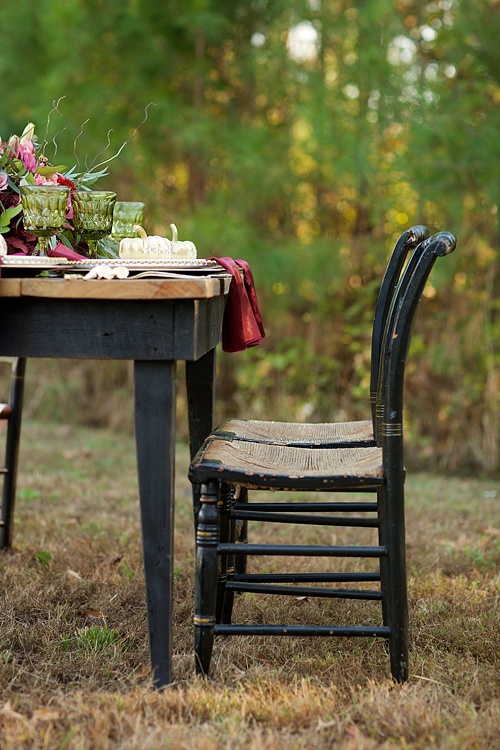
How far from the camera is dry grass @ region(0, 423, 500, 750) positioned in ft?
5.07

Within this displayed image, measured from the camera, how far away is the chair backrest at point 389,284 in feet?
6.88

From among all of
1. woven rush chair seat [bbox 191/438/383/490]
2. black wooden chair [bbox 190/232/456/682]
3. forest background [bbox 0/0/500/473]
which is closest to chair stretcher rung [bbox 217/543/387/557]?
Result: black wooden chair [bbox 190/232/456/682]

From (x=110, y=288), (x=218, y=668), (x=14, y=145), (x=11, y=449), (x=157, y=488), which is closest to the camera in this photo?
(x=110, y=288)

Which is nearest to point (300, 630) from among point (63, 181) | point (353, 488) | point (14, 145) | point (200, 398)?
point (353, 488)

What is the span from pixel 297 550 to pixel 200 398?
68 centimetres

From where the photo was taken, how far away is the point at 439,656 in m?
1.96

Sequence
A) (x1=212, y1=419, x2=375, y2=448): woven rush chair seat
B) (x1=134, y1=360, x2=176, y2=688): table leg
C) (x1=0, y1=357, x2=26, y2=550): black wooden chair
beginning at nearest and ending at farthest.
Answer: (x1=134, y1=360, x2=176, y2=688): table leg, (x1=212, y1=419, x2=375, y2=448): woven rush chair seat, (x1=0, y1=357, x2=26, y2=550): black wooden chair

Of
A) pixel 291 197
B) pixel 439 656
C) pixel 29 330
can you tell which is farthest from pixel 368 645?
pixel 291 197

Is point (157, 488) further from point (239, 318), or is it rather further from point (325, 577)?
point (239, 318)

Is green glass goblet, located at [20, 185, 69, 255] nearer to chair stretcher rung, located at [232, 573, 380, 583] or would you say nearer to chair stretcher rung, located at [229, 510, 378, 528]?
chair stretcher rung, located at [229, 510, 378, 528]

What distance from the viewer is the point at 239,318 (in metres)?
2.15

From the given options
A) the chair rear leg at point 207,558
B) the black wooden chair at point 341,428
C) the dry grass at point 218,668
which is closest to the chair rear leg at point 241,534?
the black wooden chair at point 341,428

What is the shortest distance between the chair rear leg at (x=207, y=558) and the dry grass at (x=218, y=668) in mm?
123

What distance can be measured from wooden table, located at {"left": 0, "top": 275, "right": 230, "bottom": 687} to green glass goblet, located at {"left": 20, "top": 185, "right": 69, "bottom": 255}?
8.9 inches
